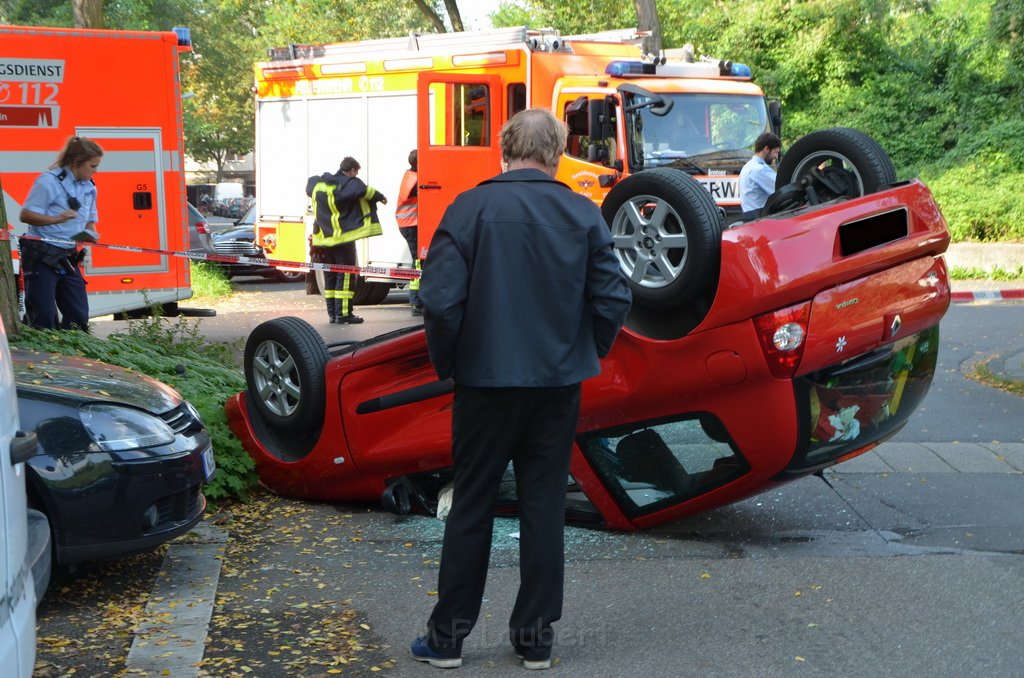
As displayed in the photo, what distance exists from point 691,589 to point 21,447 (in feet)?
9.22

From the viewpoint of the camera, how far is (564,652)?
13.7ft

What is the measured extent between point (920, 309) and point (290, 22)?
42.4m

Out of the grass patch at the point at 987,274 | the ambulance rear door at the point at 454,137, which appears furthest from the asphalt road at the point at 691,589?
the grass patch at the point at 987,274

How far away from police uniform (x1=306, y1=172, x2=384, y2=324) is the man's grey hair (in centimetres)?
1025

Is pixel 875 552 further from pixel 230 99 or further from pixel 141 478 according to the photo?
pixel 230 99

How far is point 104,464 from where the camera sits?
179 inches

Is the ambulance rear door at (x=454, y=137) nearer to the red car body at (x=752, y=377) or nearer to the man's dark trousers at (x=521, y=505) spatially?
the red car body at (x=752, y=377)

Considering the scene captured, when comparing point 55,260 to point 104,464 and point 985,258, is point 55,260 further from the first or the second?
point 985,258

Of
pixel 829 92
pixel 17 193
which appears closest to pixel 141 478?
pixel 17 193

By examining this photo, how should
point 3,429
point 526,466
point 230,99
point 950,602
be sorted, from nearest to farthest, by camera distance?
1. point 3,429
2. point 526,466
3. point 950,602
4. point 230,99

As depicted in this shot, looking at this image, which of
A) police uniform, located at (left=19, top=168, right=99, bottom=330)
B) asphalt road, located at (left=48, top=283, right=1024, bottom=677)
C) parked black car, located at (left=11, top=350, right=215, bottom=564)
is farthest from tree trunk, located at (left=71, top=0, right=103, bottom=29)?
parked black car, located at (left=11, top=350, right=215, bottom=564)

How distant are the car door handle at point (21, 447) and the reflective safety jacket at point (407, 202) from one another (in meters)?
11.9

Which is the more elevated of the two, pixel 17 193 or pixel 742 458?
pixel 17 193

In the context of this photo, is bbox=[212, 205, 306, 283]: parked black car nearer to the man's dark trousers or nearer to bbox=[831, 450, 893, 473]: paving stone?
bbox=[831, 450, 893, 473]: paving stone
